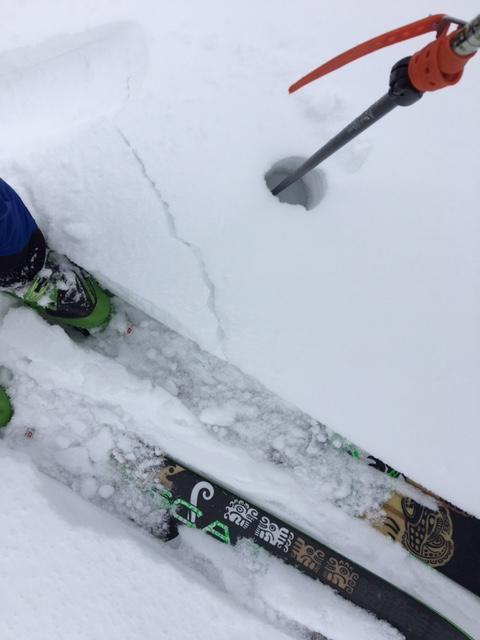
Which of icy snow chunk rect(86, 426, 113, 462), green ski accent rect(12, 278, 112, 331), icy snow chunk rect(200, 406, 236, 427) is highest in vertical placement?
green ski accent rect(12, 278, 112, 331)

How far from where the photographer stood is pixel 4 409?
153 cm

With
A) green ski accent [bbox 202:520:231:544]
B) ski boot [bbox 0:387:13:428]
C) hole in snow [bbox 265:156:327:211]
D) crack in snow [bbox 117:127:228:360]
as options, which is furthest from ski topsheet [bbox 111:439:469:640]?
hole in snow [bbox 265:156:327:211]

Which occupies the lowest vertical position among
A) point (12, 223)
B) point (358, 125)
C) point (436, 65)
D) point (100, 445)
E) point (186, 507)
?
point (186, 507)

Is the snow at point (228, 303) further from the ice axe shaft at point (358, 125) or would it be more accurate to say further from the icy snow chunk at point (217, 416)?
the ice axe shaft at point (358, 125)

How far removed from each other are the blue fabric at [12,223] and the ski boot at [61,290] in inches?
6.3

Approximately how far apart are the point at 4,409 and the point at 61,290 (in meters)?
0.42

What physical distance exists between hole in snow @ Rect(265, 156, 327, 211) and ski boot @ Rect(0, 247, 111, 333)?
66 cm

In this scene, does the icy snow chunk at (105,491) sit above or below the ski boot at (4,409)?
below

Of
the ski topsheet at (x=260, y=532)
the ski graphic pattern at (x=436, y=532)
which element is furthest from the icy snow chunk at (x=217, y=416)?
the ski graphic pattern at (x=436, y=532)

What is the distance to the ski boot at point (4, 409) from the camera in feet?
4.99

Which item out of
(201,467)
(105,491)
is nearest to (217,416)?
(201,467)

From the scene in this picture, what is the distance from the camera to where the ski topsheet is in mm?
1544

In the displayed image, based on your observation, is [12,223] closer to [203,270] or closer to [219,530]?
[203,270]

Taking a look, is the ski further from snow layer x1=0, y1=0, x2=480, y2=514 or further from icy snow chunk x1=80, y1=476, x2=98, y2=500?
icy snow chunk x1=80, y1=476, x2=98, y2=500
